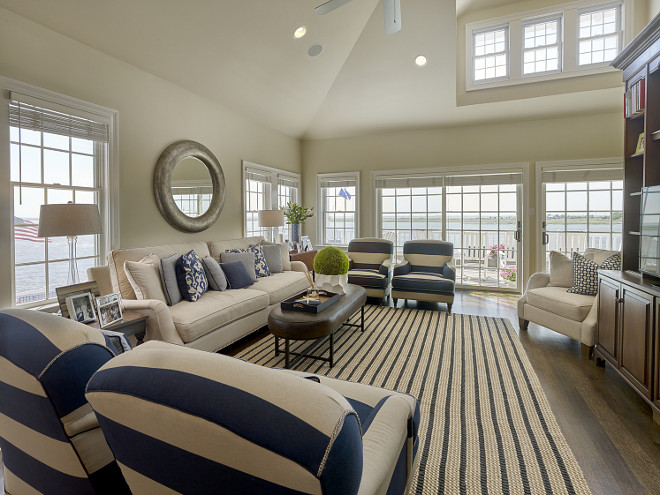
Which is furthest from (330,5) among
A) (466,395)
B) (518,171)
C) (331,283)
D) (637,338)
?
(518,171)

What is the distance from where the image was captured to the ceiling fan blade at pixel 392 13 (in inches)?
115

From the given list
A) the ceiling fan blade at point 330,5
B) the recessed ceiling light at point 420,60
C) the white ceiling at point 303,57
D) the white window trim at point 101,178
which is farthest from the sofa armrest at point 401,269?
the white window trim at point 101,178

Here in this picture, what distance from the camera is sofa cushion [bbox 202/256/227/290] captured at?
3570mm

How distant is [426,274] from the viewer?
193 inches

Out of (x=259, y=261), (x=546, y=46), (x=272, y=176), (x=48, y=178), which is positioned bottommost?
(x=259, y=261)

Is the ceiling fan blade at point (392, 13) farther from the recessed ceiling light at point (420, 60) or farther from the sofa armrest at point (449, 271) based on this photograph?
the sofa armrest at point (449, 271)

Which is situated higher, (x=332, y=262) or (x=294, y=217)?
(x=294, y=217)

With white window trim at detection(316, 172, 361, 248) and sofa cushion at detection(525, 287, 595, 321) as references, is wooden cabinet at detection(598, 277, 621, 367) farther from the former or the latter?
white window trim at detection(316, 172, 361, 248)

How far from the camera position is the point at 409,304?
502 centimetres

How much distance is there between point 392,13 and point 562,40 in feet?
10.5

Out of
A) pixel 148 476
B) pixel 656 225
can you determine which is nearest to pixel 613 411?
pixel 656 225

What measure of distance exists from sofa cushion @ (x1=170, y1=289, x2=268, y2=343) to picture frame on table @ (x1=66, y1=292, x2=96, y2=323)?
60 cm

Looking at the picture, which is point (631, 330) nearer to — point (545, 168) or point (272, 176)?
point (545, 168)

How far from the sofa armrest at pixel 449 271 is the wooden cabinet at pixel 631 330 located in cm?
187
